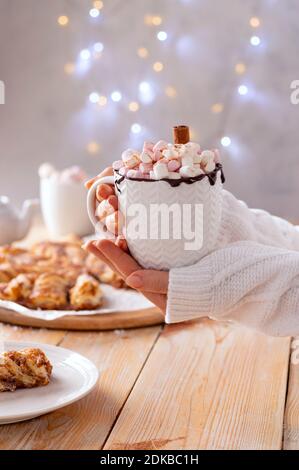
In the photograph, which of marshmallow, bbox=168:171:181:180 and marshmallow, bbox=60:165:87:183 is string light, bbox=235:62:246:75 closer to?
marshmallow, bbox=60:165:87:183

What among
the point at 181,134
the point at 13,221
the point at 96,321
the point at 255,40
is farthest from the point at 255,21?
the point at 181,134

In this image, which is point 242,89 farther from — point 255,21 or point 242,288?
point 242,288

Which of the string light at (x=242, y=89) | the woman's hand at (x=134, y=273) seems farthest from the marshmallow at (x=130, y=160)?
the string light at (x=242, y=89)

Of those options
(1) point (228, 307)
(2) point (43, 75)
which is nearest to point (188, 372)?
(1) point (228, 307)

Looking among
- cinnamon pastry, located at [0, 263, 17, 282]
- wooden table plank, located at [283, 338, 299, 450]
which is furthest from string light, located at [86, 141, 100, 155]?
wooden table plank, located at [283, 338, 299, 450]

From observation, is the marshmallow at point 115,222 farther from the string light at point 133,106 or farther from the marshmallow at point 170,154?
the string light at point 133,106
